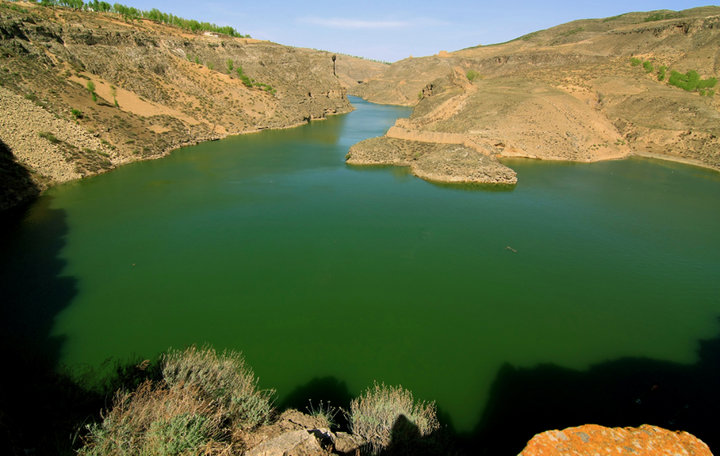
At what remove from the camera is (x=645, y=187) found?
29.8m

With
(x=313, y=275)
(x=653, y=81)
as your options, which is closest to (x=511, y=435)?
(x=313, y=275)

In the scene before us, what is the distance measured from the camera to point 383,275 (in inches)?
640

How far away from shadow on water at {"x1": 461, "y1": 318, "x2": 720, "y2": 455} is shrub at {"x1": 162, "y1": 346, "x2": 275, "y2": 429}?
5.70m

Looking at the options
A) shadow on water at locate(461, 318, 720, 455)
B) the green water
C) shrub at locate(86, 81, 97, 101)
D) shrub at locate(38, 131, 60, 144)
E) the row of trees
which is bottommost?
shadow on water at locate(461, 318, 720, 455)

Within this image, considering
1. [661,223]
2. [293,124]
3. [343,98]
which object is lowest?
[661,223]

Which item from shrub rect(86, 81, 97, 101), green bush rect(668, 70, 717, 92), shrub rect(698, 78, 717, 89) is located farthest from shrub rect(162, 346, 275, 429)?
shrub rect(698, 78, 717, 89)

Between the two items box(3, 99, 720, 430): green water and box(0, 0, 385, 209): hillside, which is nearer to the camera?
box(3, 99, 720, 430): green water

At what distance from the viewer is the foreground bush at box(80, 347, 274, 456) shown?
5438 mm

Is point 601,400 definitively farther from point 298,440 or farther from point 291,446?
point 291,446

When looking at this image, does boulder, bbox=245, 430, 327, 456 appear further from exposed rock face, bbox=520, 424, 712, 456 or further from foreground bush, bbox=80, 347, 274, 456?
exposed rock face, bbox=520, 424, 712, 456

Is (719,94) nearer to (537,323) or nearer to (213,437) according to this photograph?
(537,323)

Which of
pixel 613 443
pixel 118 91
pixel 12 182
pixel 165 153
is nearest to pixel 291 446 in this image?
pixel 613 443

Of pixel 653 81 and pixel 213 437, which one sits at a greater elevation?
pixel 653 81

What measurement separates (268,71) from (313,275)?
6626cm
